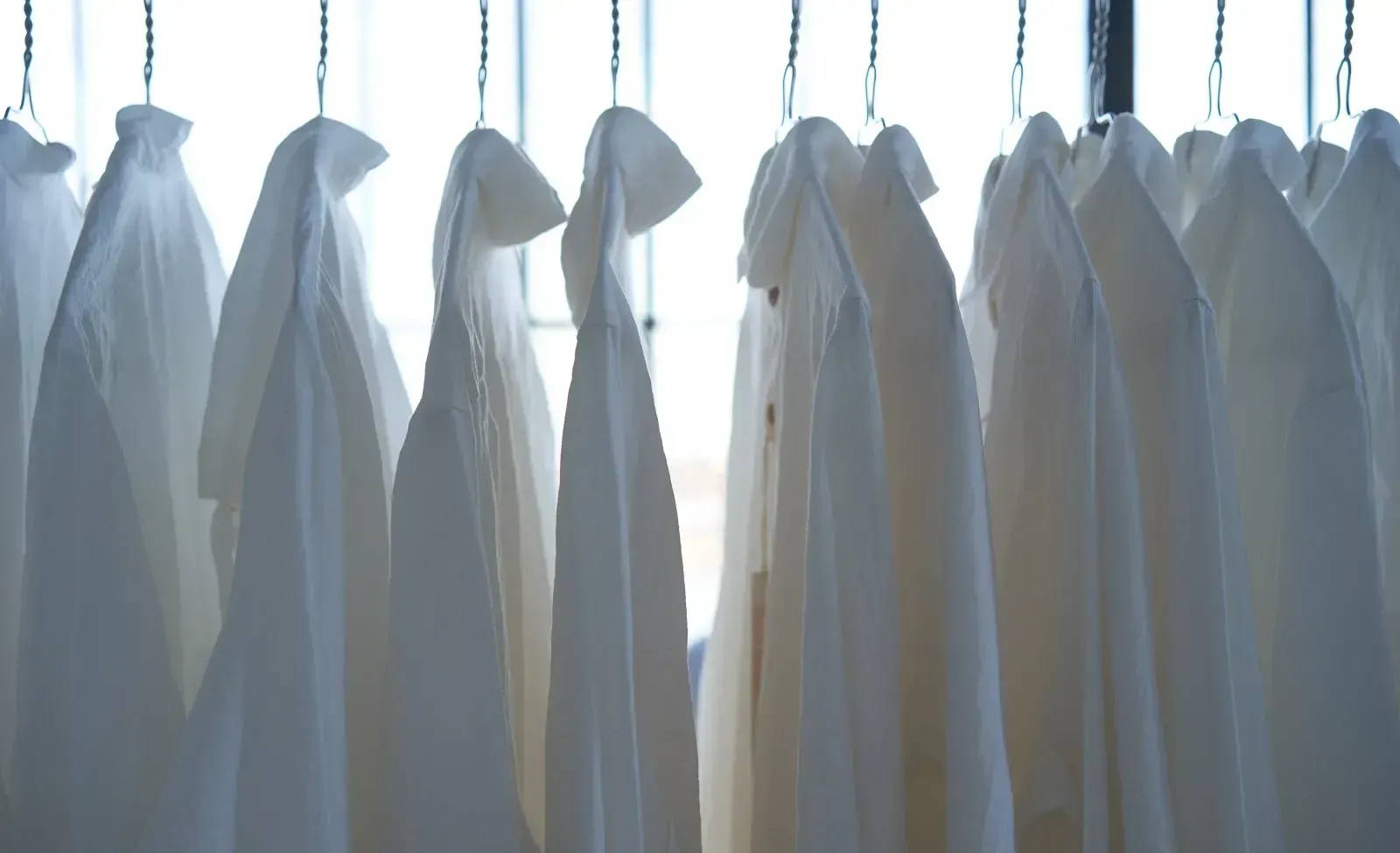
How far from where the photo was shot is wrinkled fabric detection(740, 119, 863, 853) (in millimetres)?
616

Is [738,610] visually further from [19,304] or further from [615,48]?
[19,304]

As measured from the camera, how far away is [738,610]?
2.38 ft

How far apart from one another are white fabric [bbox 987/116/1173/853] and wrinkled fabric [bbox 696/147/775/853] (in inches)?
5.9

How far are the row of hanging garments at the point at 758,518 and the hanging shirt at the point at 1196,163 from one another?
0.03 metres

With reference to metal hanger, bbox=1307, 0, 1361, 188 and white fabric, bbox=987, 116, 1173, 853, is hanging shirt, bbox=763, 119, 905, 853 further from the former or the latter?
metal hanger, bbox=1307, 0, 1361, 188

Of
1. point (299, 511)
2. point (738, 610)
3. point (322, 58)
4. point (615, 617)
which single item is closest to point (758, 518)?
point (738, 610)

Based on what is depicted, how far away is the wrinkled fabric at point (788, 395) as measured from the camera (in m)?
0.62

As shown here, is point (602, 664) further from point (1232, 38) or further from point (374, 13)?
point (1232, 38)

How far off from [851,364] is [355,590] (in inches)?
11.6

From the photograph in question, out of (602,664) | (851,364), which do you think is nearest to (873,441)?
(851,364)

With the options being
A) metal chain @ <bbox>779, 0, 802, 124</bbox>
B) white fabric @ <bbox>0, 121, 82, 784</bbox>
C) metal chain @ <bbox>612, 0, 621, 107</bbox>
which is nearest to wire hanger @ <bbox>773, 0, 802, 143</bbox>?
metal chain @ <bbox>779, 0, 802, 124</bbox>

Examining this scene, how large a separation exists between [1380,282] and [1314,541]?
186 millimetres

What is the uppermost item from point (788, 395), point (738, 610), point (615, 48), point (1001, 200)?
point (615, 48)

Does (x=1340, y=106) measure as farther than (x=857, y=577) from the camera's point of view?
Yes
